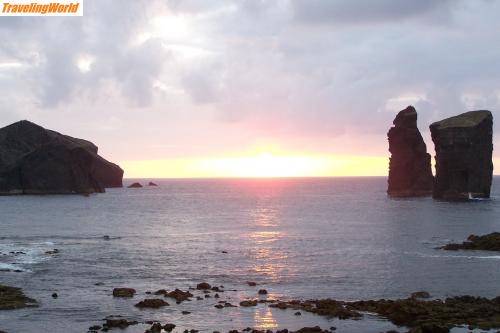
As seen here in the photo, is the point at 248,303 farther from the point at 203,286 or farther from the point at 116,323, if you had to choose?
the point at 116,323

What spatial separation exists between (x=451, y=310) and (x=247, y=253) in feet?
113

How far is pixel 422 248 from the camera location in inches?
2785

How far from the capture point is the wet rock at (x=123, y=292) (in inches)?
1673

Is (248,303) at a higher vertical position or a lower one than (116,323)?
higher

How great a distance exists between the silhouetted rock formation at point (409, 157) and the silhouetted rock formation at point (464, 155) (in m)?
16.1

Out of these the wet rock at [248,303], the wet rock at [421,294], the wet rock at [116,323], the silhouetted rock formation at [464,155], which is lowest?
the wet rock at [116,323]

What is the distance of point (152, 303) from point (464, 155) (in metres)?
128

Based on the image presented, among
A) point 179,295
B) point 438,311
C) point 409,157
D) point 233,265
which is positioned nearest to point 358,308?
point 438,311

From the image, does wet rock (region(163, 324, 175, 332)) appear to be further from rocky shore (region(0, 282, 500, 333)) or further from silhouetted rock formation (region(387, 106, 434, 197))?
silhouetted rock formation (region(387, 106, 434, 197))

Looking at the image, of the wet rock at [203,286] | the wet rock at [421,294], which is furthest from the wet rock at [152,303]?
the wet rock at [421,294]

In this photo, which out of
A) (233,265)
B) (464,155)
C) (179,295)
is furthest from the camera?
(464,155)

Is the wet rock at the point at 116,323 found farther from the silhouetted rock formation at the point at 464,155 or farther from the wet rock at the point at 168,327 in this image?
the silhouetted rock formation at the point at 464,155

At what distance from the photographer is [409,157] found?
586ft

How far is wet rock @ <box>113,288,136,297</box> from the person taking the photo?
139 ft
